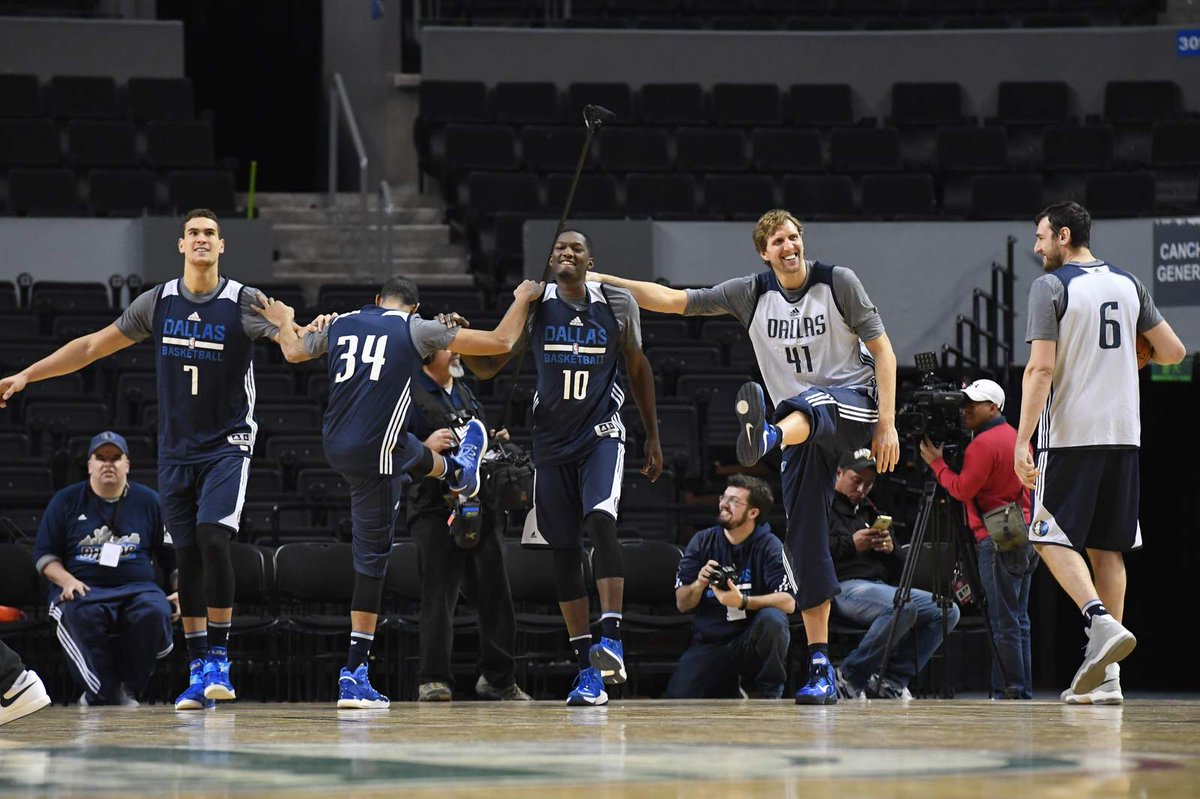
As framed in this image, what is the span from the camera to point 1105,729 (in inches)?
174

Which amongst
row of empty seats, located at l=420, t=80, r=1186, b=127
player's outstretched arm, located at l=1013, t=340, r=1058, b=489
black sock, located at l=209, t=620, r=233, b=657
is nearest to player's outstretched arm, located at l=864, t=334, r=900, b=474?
player's outstretched arm, located at l=1013, t=340, r=1058, b=489

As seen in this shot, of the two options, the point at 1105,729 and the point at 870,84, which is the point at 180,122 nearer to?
the point at 870,84

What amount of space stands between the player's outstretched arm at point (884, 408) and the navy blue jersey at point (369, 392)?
1.77 m

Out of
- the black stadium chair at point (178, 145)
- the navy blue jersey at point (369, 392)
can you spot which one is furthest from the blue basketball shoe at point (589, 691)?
the black stadium chair at point (178, 145)

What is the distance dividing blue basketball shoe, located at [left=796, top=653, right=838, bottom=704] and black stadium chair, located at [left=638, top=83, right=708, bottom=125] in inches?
404

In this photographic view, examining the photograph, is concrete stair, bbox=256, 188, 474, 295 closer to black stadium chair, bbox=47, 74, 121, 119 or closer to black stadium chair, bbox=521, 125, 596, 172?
black stadium chair, bbox=521, 125, 596, 172

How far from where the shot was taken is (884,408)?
19.5ft

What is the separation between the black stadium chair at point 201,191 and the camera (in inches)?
568

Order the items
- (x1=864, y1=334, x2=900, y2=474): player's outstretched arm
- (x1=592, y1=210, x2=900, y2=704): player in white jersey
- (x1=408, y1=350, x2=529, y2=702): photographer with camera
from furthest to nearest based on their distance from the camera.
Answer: (x1=408, y1=350, x2=529, y2=702): photographer with camera
(x1=592, y1=210, x2=900, y2=704): player in white jersey
(x1=864, y1=334, x2=900, y2=474): player's outstretched arm

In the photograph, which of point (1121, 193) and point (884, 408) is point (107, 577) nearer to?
point (884, 408)

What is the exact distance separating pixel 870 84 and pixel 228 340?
11543mm

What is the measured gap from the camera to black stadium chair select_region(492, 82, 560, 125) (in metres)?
15.6

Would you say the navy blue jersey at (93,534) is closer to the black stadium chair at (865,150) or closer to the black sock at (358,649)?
the black sock at (358,649)

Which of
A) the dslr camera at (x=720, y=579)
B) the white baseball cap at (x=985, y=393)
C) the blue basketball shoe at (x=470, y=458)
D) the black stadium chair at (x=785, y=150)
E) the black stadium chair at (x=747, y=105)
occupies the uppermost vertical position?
the black stadium chair at (x=747, y=105)
